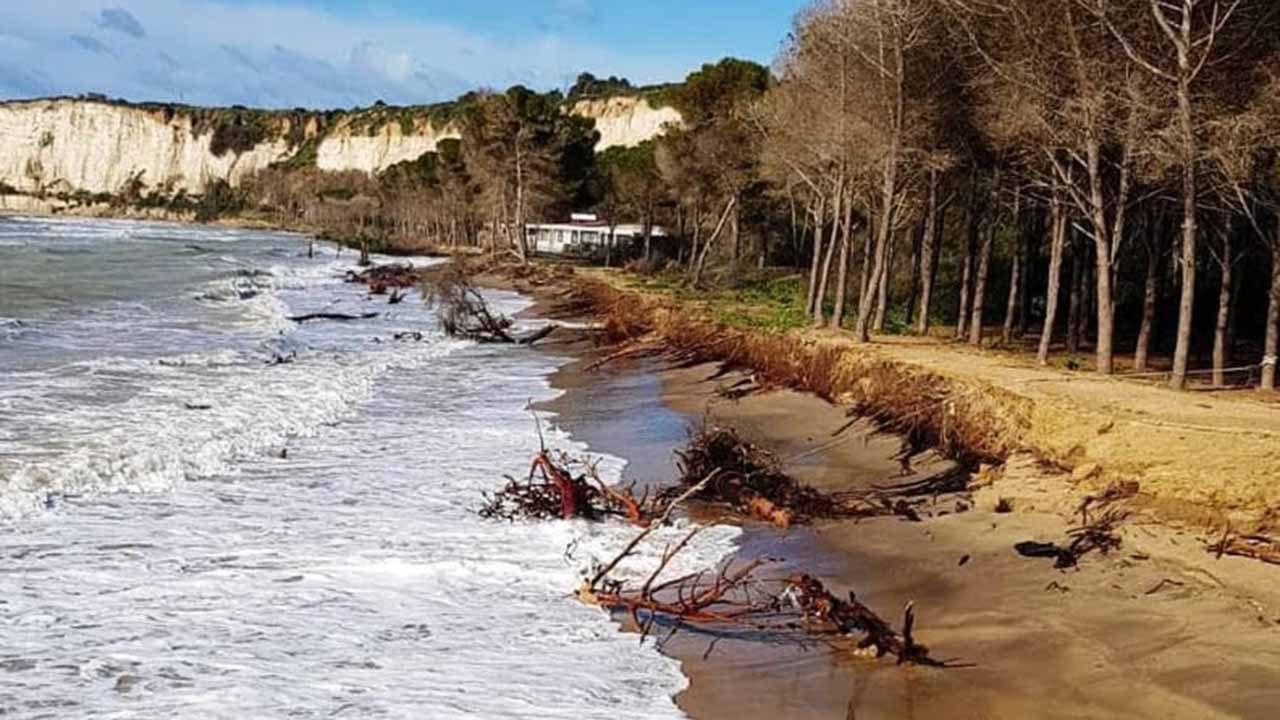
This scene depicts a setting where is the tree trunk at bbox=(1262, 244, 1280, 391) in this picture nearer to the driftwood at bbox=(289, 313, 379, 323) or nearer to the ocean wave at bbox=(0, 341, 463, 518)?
the ocean wave at bbox=(0, 341, 463, 518)

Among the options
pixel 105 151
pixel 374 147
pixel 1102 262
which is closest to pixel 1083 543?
pixel 1102 262

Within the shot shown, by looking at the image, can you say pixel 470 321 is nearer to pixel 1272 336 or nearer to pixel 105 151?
pixel 1272 336

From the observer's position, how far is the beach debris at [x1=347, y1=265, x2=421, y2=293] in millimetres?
52000

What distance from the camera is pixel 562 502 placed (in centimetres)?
1213

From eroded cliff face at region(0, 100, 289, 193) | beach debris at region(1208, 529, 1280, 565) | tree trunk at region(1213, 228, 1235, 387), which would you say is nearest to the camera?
beach debris at region(1208, 529, 1280, 565)

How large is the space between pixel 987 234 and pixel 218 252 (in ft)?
215

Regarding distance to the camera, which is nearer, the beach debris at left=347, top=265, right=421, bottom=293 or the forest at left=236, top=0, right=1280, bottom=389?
the forest at left=236, top=0, right=1280, bottom=389

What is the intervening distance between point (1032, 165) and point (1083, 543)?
11.6 m

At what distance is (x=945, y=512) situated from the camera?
1233 centimetres

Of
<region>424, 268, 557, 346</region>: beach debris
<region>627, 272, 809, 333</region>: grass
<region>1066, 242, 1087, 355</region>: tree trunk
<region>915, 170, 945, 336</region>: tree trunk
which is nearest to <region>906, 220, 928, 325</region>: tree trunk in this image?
<region>915, 170, 945, 336</region>: tree trunk

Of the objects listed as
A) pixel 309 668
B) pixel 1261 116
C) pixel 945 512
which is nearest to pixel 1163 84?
pixel 1261 116

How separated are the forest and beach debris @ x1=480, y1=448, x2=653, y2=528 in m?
8.47

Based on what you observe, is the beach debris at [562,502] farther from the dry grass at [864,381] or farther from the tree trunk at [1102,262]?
the tree trunk at [1102,262]

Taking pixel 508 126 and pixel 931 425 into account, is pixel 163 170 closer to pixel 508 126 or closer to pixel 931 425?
pixel 508 126
